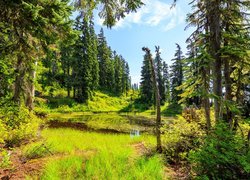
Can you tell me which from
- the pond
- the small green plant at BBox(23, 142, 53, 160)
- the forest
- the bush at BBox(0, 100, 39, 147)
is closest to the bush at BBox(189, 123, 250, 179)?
the forest

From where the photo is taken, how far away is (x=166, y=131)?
10984mm

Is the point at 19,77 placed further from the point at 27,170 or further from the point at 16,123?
the point at 27,170

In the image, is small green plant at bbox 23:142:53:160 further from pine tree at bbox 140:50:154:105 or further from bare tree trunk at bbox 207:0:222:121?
pine tree at bbox 140:50:154:105

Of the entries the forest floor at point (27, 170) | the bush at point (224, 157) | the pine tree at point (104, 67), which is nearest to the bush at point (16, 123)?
the forest floor at point (27, 170)

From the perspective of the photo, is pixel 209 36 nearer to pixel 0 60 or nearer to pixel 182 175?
pixel 182 175

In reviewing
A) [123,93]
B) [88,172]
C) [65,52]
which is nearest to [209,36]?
[88,172]

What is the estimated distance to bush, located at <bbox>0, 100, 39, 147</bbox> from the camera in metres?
10.3

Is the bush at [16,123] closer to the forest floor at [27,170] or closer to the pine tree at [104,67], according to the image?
the forest floor at [27,170]

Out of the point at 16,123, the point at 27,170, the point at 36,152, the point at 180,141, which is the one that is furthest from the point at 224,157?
the point at 16,123

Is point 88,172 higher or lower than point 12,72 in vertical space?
lower

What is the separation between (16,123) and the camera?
11.4 metres

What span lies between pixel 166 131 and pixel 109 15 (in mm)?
5531

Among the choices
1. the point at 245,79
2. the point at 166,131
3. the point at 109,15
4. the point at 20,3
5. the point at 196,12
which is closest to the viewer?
the point at 20,3

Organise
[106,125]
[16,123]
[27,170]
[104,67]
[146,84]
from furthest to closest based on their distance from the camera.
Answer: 1. [104,67]
2. [146,84]
3. [106,125]
4. [16,123]
5. [27,170]
